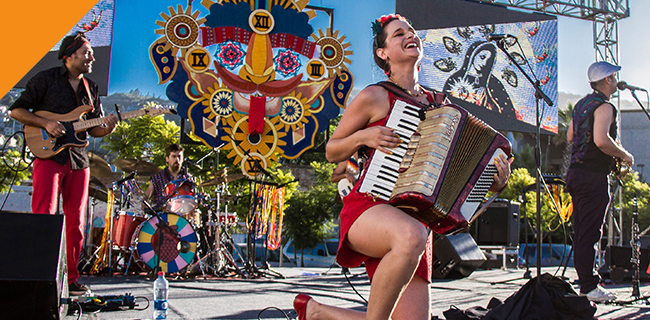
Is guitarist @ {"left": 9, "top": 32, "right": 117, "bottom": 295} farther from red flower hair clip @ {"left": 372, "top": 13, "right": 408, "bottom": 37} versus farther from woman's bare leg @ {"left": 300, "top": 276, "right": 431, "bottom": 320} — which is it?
red flower hair clip @ {"left": 372, "top": 13, "right": 408, "bottom": 37}

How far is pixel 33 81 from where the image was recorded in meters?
3.87

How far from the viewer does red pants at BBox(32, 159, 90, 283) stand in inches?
145

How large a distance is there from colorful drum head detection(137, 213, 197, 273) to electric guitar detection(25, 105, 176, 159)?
2.81m

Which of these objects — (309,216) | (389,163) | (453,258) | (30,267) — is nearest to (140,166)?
(453,258)

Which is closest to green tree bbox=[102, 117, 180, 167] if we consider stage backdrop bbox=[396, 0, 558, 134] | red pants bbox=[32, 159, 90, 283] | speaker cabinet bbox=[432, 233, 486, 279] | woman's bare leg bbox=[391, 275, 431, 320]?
stage backdrop bbox=[396, 0, 558, 134]

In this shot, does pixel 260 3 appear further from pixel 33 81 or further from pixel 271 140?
pixel 33 81

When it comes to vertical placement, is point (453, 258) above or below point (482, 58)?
below

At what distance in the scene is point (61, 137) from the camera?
3.83 m

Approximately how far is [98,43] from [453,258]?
23.1 feet

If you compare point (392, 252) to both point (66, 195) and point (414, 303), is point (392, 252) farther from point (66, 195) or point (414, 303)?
point (66, 195)

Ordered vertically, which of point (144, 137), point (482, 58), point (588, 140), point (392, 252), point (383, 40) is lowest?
point (392, 252)

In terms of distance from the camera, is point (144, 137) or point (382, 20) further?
point (144, 137)

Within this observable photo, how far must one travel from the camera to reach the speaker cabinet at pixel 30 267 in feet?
8.00

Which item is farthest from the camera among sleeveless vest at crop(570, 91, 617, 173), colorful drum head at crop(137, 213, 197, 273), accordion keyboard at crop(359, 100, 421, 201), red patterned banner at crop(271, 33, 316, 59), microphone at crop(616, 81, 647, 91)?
red patterned banner at crop(271, 33, 316, 59)
